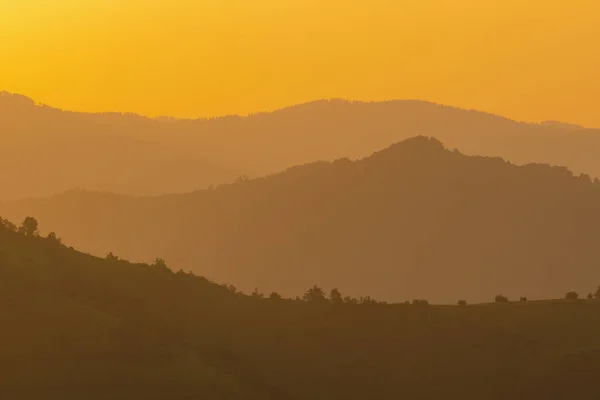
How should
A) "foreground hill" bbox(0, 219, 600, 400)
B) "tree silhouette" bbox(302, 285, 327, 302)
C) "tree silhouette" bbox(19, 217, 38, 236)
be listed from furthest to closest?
"tree silhouette" bbox(302, 285, 327, 302)
"tree silhouette" bbox(19, 217, 38, 236)
"foreground hill" bbox(0, 219, 600, 400)

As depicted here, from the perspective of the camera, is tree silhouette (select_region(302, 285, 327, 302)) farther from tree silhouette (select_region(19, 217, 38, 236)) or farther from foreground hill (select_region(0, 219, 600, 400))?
tree silhouette (select_region(19, 217, 38, 236))

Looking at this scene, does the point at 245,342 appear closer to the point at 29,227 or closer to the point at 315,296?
the point at 315,296

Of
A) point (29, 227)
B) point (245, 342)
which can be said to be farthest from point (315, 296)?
point (29, 227)

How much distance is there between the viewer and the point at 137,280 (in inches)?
1969

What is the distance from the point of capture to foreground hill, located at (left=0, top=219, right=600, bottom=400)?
39312 millimetres

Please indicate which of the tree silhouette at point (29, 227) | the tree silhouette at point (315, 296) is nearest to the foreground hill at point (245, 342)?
the tree silhouette at point (315, 296)

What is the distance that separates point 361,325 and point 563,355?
401 inches

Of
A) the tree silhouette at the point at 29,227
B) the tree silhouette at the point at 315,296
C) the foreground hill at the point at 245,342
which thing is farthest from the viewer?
the tree silhouette at the point at 315,296

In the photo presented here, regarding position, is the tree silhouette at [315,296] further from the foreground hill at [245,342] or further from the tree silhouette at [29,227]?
the tree silhouette at [29,227]

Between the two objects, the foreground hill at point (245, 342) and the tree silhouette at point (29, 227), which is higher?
the tree silhouette at point (29, 227)

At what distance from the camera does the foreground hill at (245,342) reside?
3931 centimetres

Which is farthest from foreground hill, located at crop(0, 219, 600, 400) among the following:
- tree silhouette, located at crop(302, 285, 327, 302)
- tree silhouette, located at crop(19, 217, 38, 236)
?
tree silhouette, located at crop(19, 217, 38, 236)

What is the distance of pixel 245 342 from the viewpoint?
148ft

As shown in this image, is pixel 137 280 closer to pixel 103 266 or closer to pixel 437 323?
pixel 103 266
